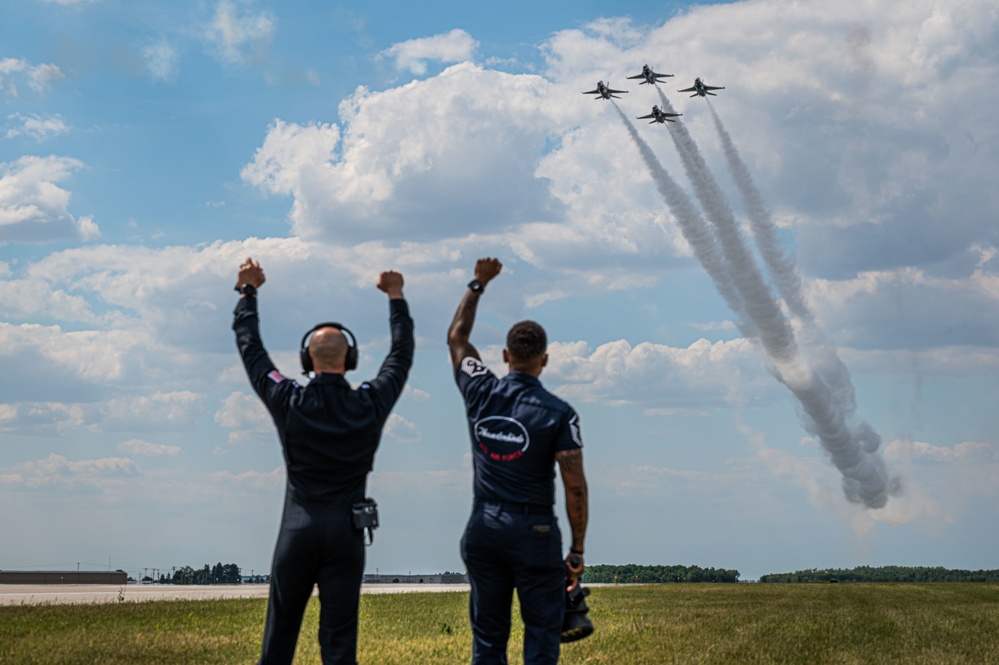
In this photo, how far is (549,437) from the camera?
7281 millimetres

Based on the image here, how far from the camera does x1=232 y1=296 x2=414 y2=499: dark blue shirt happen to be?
22.3ft

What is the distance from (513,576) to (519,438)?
3.21 ft

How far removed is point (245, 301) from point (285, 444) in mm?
1188

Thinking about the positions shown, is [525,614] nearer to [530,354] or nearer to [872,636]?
[530,354]

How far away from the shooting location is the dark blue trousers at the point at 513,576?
723 cm

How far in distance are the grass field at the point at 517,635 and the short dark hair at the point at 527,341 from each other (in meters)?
6.88

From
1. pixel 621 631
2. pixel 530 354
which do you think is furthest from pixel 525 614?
pixel 621 631

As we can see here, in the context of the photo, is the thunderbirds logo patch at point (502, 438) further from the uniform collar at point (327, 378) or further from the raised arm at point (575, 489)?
the uniform collar at point (327, 378)

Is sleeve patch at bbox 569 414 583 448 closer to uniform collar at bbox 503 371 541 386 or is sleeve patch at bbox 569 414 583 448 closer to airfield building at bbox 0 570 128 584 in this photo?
uniform collar at bbox 503 371 541 386

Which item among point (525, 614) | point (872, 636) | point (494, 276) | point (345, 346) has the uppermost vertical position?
point (494, 276)

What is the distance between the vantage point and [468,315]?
8.24 meters

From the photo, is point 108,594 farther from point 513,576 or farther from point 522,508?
point 522,508

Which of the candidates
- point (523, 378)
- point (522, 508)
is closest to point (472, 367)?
point (523, 378)

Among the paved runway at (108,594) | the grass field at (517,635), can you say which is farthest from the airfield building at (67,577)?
the grass field at (517,635)
